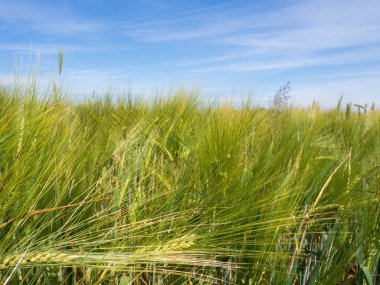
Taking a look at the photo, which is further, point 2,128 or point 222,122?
point 222,122

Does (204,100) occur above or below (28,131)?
above

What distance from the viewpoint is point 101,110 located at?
3.42 m

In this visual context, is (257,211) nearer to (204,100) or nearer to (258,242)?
(258,242)

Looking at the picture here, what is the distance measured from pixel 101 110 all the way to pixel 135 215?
2557mm

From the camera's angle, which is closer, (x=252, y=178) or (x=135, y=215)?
(x=135, y=215)

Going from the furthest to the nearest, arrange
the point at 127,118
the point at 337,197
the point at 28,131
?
the point at 127,118 < the point at 337,197 < the point at 28,131

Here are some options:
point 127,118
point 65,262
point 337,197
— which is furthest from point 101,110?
point 65,262

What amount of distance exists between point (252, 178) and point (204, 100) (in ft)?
6.72

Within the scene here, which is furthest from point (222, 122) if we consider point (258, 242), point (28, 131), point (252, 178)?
point (28, 131)

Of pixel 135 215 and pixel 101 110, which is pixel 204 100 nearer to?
pixel 101 110

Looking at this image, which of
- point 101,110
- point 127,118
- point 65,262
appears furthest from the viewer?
point 101,110

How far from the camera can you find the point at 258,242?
3.21 feet

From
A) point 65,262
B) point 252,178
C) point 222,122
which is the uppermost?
point 222,122

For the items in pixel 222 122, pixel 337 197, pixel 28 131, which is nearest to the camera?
pixel 28 131
